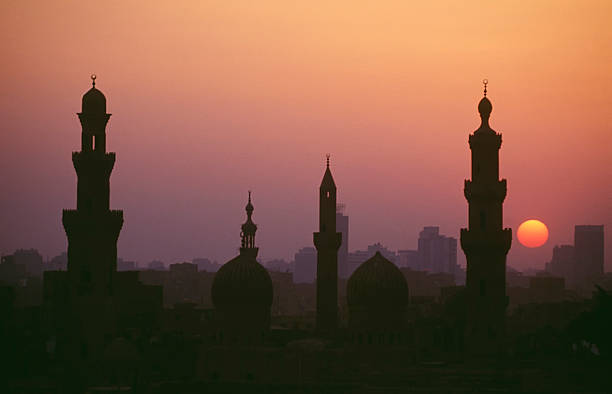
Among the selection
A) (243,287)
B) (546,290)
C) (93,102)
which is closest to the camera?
(93,102)

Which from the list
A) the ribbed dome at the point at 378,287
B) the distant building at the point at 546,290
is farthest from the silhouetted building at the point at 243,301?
the distant building at the point at 546,290

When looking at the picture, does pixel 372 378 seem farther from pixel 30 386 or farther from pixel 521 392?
pixel 30 386

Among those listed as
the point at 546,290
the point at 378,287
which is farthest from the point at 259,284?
the point at 546,290

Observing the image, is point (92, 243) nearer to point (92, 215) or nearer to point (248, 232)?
point (92, 215)

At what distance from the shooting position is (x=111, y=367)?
53719 millimetres

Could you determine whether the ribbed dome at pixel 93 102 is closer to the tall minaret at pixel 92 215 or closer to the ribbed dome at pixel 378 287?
the tall minaret at pixel 92 215

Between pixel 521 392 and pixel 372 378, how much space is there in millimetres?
6051

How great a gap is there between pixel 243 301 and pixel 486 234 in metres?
11.3

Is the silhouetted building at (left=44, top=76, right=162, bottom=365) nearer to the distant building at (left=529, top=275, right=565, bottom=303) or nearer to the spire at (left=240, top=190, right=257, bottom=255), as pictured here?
the spire at (left=240, top=190, right=257, bottom=255)

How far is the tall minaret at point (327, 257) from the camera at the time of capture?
215ft

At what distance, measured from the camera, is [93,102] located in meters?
56.9

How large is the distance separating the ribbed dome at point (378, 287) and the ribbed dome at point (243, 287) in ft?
12.4

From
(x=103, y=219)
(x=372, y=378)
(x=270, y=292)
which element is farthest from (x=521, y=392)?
(x=103, y=219)

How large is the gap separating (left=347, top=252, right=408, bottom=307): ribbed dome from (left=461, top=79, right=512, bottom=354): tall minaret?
11.5 feet
